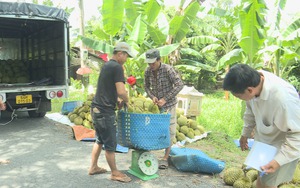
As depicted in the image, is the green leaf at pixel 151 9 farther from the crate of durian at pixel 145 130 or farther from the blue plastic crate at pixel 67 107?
A: the crate of durian at pixel 145 130

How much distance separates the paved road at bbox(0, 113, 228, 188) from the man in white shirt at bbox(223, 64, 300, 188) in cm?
189

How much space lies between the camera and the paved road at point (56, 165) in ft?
13.5

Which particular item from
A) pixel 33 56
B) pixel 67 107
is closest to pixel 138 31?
pixel 67 107

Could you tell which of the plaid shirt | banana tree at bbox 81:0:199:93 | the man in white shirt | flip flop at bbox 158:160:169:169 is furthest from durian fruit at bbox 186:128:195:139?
the man in white shirt

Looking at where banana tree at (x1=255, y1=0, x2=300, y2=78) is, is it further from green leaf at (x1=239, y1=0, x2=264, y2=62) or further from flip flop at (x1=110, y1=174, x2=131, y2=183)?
flip flop at (x1=110, y1=174, x2=131, y2=183)

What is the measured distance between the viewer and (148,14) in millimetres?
7445

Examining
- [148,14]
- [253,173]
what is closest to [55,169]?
[253,173]

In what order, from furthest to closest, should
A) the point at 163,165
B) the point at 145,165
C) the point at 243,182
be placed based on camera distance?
the point at 163,165, the point at 145,165, the point at 243,182

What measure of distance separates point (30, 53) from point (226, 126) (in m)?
5.92

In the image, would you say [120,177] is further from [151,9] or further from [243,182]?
[151,9]

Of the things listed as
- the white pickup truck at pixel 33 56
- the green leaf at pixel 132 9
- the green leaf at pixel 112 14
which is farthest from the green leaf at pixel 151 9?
the white pickup truck at pixel 33 56

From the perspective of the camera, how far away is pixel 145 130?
3.92m

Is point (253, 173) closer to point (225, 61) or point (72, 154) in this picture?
point (72, 154)

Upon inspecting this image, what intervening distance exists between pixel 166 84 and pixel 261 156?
2625 millimetres
